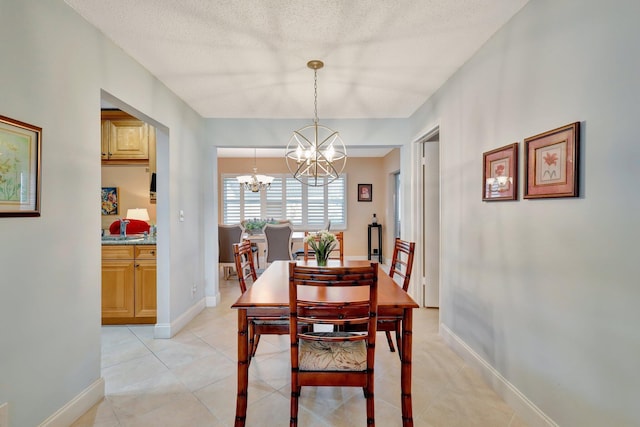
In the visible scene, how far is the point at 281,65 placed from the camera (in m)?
2.60

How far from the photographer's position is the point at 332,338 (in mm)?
1631

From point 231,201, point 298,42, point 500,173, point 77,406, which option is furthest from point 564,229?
point 231,201

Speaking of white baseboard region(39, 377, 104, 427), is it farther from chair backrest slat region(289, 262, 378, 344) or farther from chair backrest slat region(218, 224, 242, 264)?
chair backrest slat region(218, 224, 242, 264)

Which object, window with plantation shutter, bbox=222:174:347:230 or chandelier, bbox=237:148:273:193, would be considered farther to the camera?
window with plantation shutter, bbox=222:174:347:230

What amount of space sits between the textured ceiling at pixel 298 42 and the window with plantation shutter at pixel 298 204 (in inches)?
164

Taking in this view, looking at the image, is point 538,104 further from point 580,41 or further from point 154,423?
point 154,423

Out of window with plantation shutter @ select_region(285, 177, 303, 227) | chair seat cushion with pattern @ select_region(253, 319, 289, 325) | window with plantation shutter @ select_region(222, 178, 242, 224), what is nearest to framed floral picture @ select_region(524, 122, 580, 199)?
chair seat cushion with pattern @ select_region(253, 319, 289, 325)

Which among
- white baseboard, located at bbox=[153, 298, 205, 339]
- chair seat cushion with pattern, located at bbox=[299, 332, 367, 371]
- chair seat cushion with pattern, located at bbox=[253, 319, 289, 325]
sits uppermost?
chair seat cushion with pattern, located at bbox=[253, 319, 289, 325]

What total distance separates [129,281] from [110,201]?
5.45ft

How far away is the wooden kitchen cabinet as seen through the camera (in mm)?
3979

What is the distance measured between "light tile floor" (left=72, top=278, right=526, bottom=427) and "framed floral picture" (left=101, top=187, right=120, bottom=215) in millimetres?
2021

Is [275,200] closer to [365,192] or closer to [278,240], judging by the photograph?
[365,192]

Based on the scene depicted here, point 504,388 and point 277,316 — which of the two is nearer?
point 277,316

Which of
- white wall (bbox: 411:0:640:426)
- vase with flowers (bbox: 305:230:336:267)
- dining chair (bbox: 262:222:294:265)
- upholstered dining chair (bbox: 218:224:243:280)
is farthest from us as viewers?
upholstered dining chair (bbox: 218:224:243:280)
